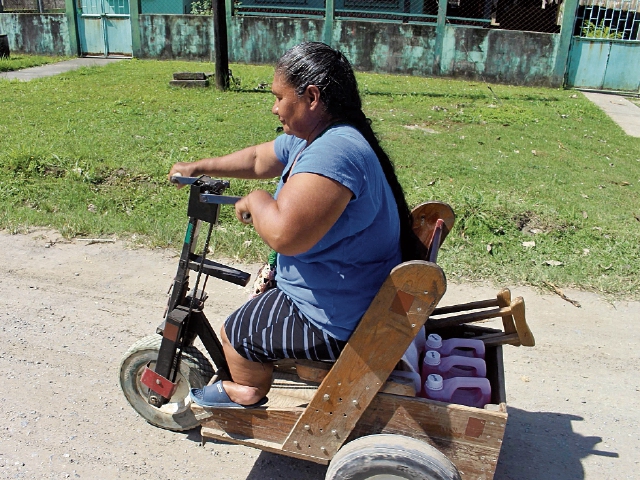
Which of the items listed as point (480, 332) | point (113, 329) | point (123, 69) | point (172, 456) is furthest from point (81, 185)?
point (123, 69)


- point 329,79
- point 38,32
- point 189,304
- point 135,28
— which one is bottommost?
point 189,304

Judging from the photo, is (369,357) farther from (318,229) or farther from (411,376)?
(318,229)

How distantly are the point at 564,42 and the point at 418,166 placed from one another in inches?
345

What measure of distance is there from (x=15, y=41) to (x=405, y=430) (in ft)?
62.7

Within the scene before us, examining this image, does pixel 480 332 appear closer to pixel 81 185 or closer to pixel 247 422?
pixel 247 422

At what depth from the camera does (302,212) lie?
191 cm

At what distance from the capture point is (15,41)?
58.0 feet

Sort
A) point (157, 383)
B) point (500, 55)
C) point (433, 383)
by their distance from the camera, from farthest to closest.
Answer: point (500, 55) < point (157, 383) < point (433, 383)

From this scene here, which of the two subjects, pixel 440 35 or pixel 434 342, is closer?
pixel 434 342

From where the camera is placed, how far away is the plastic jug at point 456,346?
2566 mm

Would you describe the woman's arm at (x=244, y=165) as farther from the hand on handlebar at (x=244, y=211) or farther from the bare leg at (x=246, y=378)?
the bare leg at (x=246, y=378)

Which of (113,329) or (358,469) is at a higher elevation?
(358,469)

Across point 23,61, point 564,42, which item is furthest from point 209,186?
point 23,61

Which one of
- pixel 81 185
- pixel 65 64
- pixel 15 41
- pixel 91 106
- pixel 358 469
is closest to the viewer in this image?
pixel 358 469
